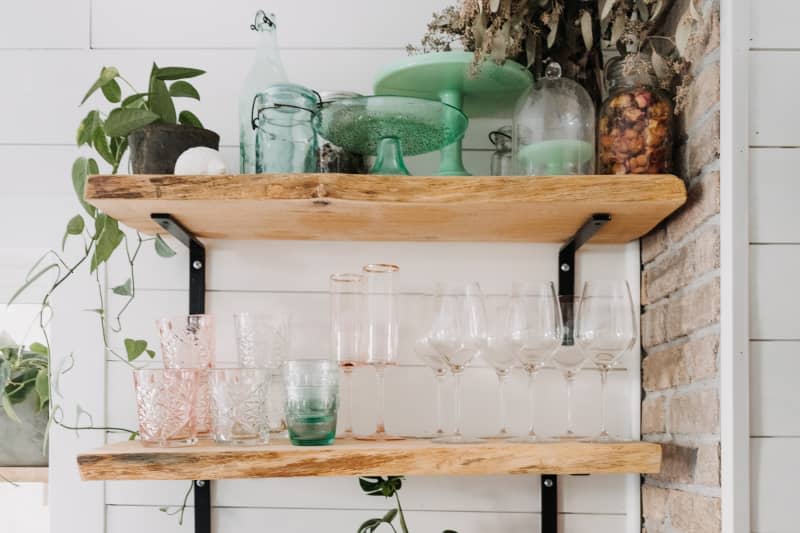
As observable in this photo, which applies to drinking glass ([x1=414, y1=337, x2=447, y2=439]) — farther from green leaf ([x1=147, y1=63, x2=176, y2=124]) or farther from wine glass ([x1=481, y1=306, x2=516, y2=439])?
green leaf ([x1=147, y1=63, x2=176, y2=124])

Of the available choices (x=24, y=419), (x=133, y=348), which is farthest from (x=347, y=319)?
(x=24, y=419)

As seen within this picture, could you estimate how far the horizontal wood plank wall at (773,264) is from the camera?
100cm

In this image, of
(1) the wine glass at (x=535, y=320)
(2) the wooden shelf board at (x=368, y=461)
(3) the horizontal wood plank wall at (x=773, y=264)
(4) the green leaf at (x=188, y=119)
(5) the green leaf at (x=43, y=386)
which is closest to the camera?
(3) the horizontal wood plank wall at (x=773, y=264)

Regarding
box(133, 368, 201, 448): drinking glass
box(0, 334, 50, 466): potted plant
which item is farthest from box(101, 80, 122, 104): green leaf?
box(0, 334, 50, 466): potted plant

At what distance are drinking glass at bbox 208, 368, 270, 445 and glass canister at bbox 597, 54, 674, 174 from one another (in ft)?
1.99

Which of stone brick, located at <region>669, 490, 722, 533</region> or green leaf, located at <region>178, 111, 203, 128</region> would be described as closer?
stone brick, located at <region>669, 490, 722, 533</region>

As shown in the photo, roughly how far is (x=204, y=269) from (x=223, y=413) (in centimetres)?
32

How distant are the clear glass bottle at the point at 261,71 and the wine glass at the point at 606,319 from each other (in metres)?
0.58

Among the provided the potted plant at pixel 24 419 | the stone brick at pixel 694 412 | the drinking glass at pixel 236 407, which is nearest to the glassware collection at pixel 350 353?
the drinking glass at pixel 236 407

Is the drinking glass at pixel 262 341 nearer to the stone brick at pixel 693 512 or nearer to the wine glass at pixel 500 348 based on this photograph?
the wine glass at pixel 500 348

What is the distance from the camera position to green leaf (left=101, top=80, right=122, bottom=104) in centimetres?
127

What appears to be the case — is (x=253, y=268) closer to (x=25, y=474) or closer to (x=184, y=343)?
(x=184, y=343)

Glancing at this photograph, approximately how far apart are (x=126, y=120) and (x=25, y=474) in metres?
0.73

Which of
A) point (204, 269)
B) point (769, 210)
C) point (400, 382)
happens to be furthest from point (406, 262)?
point (769, 210)
